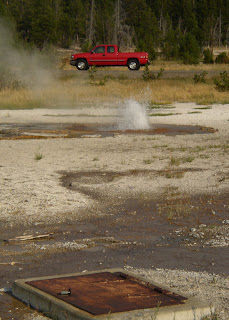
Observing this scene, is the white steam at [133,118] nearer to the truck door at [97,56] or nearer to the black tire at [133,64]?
the truck door at [97,56]

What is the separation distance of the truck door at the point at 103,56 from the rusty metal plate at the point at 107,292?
1337 inches

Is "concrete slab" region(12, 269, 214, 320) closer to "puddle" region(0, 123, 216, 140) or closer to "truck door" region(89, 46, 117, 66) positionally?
"puddle" region(0, 123, 216, 140)

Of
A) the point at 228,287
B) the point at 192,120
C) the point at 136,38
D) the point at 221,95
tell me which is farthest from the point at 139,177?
the point at 136,38

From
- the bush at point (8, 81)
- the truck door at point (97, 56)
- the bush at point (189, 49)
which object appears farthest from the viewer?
the bush at point (189, 49)

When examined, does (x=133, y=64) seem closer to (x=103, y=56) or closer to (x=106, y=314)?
(x=103, y=56)

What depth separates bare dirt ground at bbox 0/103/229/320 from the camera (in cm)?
629

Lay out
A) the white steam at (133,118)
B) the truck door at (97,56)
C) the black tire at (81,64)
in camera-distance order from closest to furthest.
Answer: the white steam at (133,118)
the truck door at (97,56)
the black tire at (81,64)

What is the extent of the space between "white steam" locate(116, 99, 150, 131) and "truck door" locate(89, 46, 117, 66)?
15.5 m

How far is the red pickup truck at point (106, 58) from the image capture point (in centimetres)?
3900

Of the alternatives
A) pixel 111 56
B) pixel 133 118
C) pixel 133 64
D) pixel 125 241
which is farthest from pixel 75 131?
pixel 133 64

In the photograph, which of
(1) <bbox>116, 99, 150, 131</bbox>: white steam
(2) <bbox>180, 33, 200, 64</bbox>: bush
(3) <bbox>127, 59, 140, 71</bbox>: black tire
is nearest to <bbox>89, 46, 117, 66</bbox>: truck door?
(3) <bbox>127, 59, 140, 71</bbox>: black tire

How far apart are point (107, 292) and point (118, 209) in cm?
383

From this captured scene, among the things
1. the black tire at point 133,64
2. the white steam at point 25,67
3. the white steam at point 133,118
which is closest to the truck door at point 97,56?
the black tire at point 133,64

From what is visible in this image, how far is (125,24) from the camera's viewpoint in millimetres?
81312
